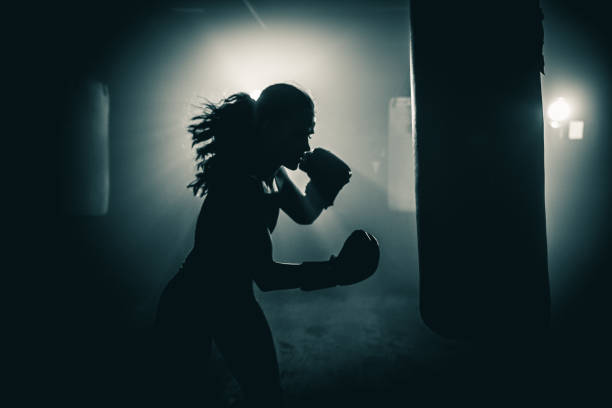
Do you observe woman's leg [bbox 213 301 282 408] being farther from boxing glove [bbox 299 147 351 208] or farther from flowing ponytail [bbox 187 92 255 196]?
boxing glove [bbox 299 147 351 208]

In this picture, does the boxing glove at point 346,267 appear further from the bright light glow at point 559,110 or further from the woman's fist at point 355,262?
the bright light glow at point 559,110

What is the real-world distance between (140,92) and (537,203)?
389 cm

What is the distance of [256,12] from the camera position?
3.65 metres

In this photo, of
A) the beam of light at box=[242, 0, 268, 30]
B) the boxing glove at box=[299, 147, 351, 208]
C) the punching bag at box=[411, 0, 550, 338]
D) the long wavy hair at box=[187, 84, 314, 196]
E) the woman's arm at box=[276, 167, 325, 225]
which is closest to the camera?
the punching bag at box=[411, 0, 550, 338]

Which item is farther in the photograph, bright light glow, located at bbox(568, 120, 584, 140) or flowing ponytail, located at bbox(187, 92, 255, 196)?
bright light glow, located at bbox(568, 120, 584, 140)

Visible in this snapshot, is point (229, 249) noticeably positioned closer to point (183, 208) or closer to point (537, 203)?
point (537, 203)

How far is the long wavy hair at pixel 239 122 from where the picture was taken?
1.12m

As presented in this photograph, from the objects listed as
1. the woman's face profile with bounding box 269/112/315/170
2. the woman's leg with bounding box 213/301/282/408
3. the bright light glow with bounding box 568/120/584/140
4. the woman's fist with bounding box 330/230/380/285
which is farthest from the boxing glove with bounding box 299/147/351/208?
the bright light glow with bounding box 568/120/584/140

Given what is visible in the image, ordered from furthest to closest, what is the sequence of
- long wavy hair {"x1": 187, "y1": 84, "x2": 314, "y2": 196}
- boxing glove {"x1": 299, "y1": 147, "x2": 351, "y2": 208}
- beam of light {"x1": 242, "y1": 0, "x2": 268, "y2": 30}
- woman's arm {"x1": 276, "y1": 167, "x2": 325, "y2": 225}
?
beam of light {"x1": 242, "y1": 0, "x2": 268, "y2": 30}
woman's arm {"x1": 276, "y1": 167, "x2": 325, "y2": 225}
boxing glove {"x1": 299, "y1": 147, "x2": 351, "y2": 208}
long wavy hair {"x1": 187, "y1": 84, "x2": 314, "y2": 196}

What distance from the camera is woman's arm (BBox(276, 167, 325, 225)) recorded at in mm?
1470

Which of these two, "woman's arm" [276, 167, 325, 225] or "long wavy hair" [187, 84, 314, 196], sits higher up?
"long wavy hair" [187, 84, 314, 196]

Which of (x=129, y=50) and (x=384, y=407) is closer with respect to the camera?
(x=384, y=407)

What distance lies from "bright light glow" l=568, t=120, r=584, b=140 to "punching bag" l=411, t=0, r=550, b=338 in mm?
3183

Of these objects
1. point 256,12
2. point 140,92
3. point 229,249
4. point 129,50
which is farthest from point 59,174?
point 229,249
